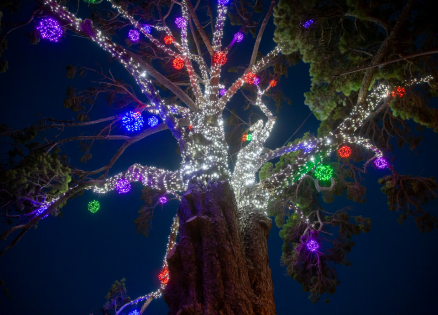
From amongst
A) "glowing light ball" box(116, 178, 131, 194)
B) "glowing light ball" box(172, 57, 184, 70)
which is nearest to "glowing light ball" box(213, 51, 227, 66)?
"glowing light ball" box(172, 57, 184, 70)

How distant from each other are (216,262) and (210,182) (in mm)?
1276

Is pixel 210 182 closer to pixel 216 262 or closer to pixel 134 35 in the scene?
pixel 216 262

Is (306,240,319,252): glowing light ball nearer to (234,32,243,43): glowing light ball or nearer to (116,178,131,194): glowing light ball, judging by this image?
(116,178,131,194): glowing light ball

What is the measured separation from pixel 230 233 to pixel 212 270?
573 millimetres

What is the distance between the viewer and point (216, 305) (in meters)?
2.31

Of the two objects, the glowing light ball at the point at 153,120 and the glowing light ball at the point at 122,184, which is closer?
the glowing light ball at the point at 122,184

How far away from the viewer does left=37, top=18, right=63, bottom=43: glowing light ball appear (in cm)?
481

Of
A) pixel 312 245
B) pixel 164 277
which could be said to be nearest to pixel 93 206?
pixel 164 277

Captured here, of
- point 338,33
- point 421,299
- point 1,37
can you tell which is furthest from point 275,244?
point 1,37

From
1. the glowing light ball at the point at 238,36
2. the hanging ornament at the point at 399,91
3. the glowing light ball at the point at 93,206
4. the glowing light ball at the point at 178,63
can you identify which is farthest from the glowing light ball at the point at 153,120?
the hanging ornament at the point at 399,91

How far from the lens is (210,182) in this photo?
3582mm

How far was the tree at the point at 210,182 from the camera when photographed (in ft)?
8.65

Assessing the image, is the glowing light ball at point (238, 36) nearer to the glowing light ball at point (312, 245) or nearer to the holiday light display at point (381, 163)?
the holiday light display at point (381, 163)

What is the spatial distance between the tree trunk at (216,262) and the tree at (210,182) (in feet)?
0.04
